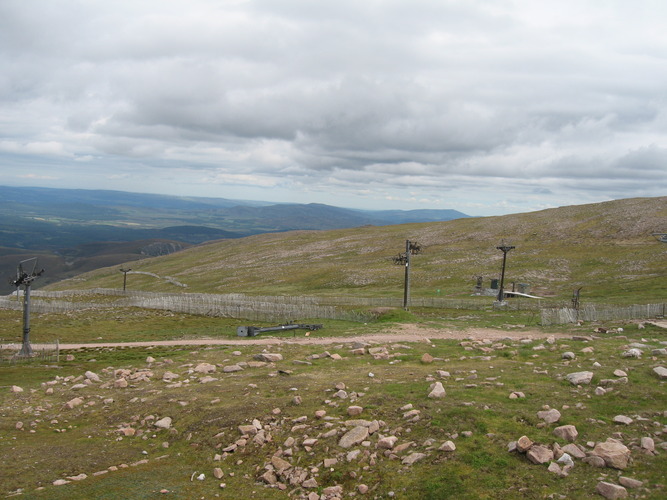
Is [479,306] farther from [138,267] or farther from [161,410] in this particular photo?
[138,267]

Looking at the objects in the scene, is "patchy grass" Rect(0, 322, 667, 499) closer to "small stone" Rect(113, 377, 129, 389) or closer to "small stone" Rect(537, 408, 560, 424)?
"small stone" Rect(537, 408, 560, 424)

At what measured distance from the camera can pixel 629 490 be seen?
40.0ft

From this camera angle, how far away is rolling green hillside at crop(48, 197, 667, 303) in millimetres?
74688

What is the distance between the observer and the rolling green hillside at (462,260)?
7469cm

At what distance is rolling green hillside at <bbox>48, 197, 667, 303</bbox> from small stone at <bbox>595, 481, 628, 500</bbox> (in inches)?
1897

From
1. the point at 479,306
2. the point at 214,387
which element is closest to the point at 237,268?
the point at 479,306

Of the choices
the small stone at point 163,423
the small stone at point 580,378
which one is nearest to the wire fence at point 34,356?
the small stone at point 163,423

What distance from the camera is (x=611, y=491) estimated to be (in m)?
12.0

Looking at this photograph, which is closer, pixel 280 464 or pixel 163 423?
pixel 280 464

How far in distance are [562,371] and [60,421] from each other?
71.7ft

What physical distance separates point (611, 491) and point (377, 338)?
76.7ft

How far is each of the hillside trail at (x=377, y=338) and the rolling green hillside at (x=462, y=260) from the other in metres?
26.7

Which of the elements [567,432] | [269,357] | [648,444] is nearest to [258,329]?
[269,357]

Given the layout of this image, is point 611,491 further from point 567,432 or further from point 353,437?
point 353,437
